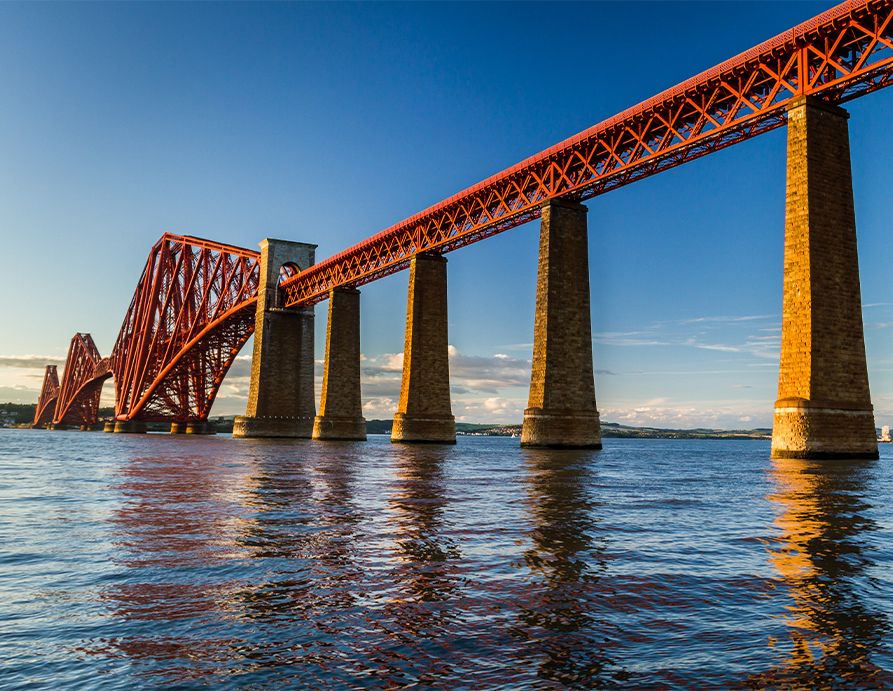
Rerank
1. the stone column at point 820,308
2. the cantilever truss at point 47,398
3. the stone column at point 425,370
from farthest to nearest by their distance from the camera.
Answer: the cantilever truss at point 47,398, the stone column at point 425,370, the stone column at point 820,308

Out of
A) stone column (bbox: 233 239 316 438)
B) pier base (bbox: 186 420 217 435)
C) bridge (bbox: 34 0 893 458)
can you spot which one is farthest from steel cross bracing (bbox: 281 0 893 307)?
pier base (bbox: 186 420 217 435)

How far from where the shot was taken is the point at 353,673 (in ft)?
13.6

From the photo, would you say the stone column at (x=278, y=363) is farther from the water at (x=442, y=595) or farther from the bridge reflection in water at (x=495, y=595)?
the bridge reflection in water at (x=495, y=595)

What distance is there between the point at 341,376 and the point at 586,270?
25846 mm

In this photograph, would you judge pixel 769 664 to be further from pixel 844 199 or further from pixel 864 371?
pixel 844 199

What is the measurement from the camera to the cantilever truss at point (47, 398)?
513ft

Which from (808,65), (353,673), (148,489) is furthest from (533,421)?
(353,673)

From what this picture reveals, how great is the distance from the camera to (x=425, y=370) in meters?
46.8

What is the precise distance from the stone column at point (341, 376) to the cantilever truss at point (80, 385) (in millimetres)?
74638

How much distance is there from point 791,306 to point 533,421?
14.4 meters

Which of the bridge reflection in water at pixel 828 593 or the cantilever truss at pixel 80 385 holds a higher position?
the cantilever truss at pixel 80 385

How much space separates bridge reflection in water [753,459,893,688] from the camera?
423cm

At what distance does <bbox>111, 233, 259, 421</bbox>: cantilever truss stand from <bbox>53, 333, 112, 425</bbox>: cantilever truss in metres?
28.6

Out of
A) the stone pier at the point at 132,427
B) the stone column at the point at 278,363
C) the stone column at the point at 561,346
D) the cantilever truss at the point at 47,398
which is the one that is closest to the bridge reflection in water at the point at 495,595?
the stone column at the point at 561,346
